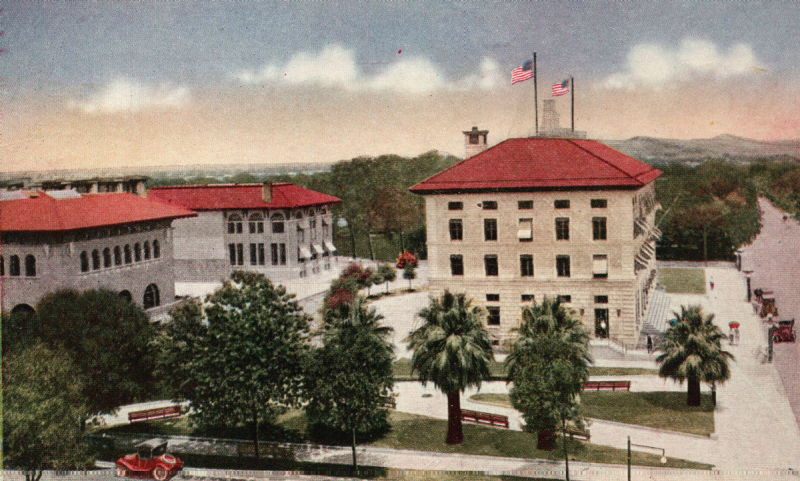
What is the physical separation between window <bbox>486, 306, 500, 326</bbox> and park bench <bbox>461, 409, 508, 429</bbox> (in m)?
6.79

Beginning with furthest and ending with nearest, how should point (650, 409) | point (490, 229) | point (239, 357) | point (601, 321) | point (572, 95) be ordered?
point (490, 229), point (601, 321), point (572, 95), point (650, 409), point (239, 357)

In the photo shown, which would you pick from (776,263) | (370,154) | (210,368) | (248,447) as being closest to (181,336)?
(210,368)

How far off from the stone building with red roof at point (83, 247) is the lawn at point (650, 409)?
54.4 ft

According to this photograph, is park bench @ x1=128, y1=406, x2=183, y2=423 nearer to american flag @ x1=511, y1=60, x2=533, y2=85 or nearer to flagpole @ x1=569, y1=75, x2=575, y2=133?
american flag @ x1=511, y1=60, x2=533, y2=85

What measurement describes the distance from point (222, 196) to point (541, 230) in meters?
16.4

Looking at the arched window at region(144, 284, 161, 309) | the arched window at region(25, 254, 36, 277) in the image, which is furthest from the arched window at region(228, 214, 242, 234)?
the arched window at region(25, 254, 36, 277)

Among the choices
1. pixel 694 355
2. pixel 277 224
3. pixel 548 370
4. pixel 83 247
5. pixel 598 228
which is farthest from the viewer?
pixel 277 224

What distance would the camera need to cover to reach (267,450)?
27.8 metres

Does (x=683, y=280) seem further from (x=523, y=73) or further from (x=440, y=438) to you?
(x=440, y=438)

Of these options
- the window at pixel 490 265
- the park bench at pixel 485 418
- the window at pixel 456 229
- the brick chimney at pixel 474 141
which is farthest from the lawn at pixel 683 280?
the park bench at pixel 485 418

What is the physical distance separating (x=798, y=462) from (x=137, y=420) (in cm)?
2644

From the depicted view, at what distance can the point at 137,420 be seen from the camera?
31203mm

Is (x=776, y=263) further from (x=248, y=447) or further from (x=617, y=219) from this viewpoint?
(x=248, y=447)

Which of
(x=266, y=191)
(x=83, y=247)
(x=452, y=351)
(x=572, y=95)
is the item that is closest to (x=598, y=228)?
(x=572, y=95)
